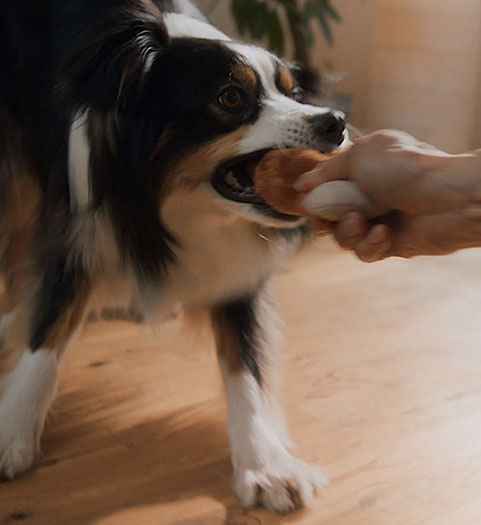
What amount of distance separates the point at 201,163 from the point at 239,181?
0.08 metres

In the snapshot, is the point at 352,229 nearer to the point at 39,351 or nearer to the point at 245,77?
the point at 245,77

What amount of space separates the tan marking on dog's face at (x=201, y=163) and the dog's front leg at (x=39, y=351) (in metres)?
0.27

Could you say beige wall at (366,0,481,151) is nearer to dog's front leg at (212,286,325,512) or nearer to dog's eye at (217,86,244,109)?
dog's front leg at (212,286,325,512)

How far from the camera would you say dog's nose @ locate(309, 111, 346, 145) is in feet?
4.57

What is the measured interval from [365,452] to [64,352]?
63cm

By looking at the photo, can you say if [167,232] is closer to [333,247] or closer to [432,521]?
[432,521]

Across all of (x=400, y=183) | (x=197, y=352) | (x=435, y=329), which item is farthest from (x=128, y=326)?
(x=400, y=183)

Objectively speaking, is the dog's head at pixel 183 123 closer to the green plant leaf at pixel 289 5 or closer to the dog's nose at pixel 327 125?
the dog's nose at pixel 327 125

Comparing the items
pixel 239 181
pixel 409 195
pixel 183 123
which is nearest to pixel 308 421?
pixel 239 181

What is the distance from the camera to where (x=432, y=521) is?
51.1 inches

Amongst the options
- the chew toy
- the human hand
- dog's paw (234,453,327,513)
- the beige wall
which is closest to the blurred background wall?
the beige wall

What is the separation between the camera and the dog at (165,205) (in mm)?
1386

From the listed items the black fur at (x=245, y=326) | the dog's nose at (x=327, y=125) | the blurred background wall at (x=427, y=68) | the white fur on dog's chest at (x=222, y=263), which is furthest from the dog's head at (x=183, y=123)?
the blurred background wall at (x=427, y=68)

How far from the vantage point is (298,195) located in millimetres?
1217
